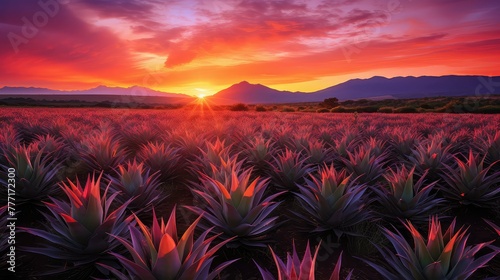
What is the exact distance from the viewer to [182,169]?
5746 millimetres

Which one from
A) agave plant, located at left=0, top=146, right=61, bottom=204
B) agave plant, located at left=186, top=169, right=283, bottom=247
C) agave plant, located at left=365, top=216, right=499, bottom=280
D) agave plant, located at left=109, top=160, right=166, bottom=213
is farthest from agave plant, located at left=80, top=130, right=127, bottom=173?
agave plant, located at left=365, top=216, right=499, bottom=280

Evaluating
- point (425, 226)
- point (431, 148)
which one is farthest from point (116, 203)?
point (431, 148)

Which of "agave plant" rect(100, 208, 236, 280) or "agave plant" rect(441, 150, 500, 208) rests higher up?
"agave plant" rect(100, 208, 236, 280)

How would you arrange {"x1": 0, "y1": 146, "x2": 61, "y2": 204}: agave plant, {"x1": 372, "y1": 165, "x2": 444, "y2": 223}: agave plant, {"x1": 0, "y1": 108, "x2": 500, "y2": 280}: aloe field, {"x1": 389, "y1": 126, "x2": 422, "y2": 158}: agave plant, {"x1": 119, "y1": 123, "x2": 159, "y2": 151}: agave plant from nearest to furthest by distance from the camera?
{"x1": 0, "y1": 108, "x2": 500, "y2": 280}: aloe field < {"x1": 372, "y1": 165, "x2": 444, "y2": 223}: agave plant < {"x1": 0, "y1": 146, "x2": 61, "y2": 204}: agave plant < {"x1": 389, "y1": 126, "x2": 422, "y2": 158}: agave plant < {"x1": 119, "y1": 123, "x2": 159, "y2": 151}: agave plant

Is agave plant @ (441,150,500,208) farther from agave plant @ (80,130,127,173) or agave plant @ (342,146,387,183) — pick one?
agave plant @ (80,130,127,173)

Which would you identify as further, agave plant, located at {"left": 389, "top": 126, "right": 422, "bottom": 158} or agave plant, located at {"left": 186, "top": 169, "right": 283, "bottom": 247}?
agave plant, located at {"left": 389, "top": 126, "right": 422, "bottom": 158}

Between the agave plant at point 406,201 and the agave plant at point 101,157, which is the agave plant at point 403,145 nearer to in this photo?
the agave plant at point 406,201

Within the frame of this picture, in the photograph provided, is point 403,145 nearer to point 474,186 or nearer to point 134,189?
point 474,186

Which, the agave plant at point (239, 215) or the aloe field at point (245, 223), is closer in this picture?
the aloe field at point (245, 223)

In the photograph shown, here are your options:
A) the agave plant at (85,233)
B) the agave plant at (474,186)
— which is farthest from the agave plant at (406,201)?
the agave plant at (85,233)

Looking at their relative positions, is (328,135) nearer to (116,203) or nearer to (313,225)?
(313,225)

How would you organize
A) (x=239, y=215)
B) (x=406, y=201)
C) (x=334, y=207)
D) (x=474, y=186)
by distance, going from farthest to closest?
(x=474, y=186) < (x=406, y=201) < (x=334, y=207) < (x=239, y=215)

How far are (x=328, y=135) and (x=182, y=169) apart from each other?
163 inches

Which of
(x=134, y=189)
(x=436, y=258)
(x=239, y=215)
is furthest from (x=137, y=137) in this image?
(x=436, y=258)
